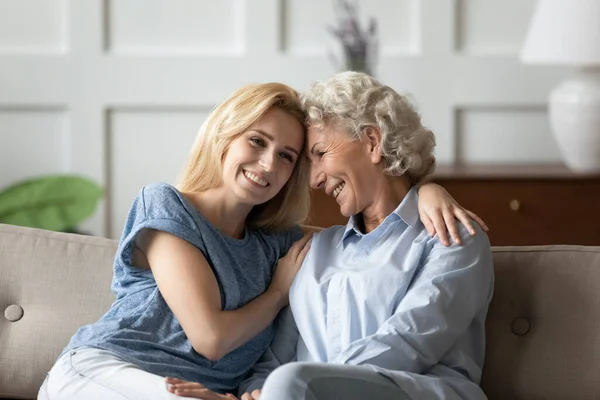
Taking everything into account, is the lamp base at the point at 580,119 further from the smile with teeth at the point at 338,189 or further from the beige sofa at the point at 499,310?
the smile with teeth at the point at 338,189

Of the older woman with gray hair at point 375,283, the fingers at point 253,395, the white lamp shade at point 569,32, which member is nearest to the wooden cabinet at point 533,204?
the white lamp shade at point 569,32

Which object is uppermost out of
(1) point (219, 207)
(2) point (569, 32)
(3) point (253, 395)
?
(2) point (569, 32)

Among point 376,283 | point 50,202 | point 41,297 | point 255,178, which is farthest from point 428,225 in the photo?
point 50,202

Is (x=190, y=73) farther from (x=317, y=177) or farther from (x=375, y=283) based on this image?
(x=375, y=283)

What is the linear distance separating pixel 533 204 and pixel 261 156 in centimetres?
154

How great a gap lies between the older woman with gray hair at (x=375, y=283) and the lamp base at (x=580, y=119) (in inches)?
56.6

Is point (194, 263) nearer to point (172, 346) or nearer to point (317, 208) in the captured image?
point (172, 346)

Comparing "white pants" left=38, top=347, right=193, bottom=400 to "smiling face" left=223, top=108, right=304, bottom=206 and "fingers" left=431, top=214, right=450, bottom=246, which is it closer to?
"smiling face" left=223, top=108, right=304, bottom=206

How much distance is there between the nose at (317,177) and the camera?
2.16 m

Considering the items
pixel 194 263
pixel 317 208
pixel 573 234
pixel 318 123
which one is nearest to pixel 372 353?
pixel 194 263

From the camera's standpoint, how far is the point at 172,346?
6.72 feet

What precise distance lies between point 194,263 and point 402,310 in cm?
42

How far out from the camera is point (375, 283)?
6.45 ft

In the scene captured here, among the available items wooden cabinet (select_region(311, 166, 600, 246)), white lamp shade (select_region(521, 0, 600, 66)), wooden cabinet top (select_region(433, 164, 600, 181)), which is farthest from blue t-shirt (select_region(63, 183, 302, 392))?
white lamp shade (select_region(521, 0, 600, 66))
